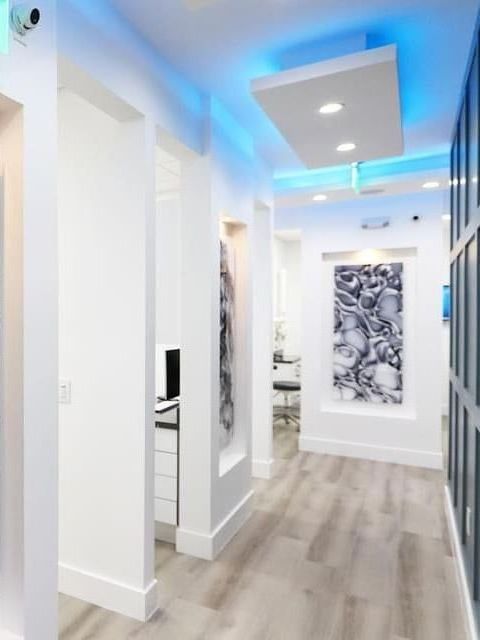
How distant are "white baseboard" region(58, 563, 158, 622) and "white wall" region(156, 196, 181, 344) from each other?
2.17 m

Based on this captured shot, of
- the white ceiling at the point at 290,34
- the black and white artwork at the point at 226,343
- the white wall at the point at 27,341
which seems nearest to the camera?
the white wall at the point at 27,341

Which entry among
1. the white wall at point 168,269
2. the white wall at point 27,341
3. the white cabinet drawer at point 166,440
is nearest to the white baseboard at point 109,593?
the white wall at point 27,341

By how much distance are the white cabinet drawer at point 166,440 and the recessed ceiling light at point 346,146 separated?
2152 millimetres

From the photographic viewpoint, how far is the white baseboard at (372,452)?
431cm

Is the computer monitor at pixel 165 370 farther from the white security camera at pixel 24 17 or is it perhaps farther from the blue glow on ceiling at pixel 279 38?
the white security camera at pixel 24 17

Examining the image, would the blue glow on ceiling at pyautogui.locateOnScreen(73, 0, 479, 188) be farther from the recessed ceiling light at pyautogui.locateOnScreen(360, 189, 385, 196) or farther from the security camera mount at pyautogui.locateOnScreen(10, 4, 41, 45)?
the recessed ceiling light at pyautogui.locateOnScreen(360, 189, 385, 196)

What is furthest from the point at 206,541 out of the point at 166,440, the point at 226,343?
the point at 226,343

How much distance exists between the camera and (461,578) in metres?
2.33

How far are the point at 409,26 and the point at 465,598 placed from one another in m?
2.76

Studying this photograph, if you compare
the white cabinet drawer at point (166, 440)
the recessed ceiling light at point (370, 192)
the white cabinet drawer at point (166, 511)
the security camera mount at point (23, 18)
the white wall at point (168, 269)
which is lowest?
the white cabinet drawer at point (166, 511)

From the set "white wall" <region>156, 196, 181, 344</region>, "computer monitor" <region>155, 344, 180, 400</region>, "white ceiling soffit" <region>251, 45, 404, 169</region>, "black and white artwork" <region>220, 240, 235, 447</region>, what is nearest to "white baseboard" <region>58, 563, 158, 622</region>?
"black and white artwork" <region>220, 240, 235, 447</region>

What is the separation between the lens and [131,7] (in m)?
1.84

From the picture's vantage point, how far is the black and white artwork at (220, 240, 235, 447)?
297 centimetres

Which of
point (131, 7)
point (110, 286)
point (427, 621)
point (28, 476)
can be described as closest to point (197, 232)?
point (110, 286)
